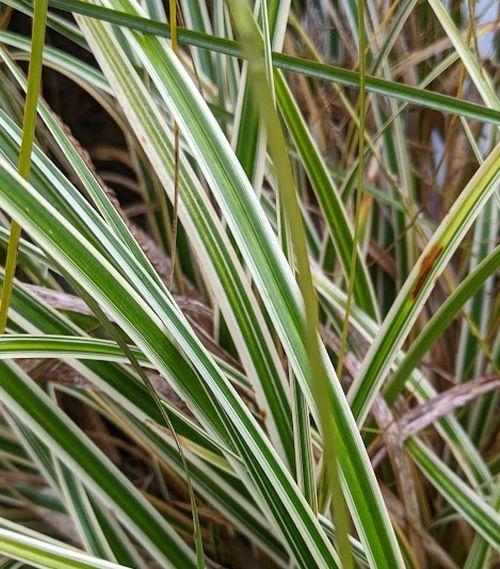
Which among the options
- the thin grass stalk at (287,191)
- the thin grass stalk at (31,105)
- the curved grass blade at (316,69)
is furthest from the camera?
the curved grass blade at (316,69)

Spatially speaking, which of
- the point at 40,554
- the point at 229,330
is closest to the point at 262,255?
the point at 229,330

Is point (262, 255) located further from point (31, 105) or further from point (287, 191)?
point (287, 191)

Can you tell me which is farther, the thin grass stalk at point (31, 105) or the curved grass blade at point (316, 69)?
the curved grass blade at point (316, 69)

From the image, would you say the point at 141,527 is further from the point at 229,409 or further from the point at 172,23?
the point at 172,23

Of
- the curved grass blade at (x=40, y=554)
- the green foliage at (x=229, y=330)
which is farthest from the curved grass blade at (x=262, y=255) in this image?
the curved grass blade at (x=40, y=554)

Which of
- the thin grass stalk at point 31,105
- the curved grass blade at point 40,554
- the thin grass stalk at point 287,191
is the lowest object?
the curved grass blade at point 40,554

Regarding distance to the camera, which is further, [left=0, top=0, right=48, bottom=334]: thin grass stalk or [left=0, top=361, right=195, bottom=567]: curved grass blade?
[left=0, top=361, right=195, bottom=567]: curved grass blade

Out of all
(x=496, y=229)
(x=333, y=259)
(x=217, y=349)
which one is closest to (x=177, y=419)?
(x=217, y=349)

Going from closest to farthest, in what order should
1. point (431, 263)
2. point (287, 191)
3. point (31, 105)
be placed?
point (287, 191), point (31, 105), point (431, 263)

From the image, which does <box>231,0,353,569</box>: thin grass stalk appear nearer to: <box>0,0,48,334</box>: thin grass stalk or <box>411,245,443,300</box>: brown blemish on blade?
<box>0,0,48,334</box>: thin grass stalk

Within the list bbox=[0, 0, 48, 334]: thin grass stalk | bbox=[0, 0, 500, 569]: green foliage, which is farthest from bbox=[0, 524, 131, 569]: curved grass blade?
bbox=[0, 0, 48, 334]: thin grass stalk

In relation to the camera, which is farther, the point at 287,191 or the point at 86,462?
the point at 86,462

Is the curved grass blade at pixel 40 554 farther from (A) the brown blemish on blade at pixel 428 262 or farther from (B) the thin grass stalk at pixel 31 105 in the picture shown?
(A) the brown blemish on blade at pixel 428 262

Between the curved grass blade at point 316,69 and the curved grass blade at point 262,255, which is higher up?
the curved grass blade at point 316,69
